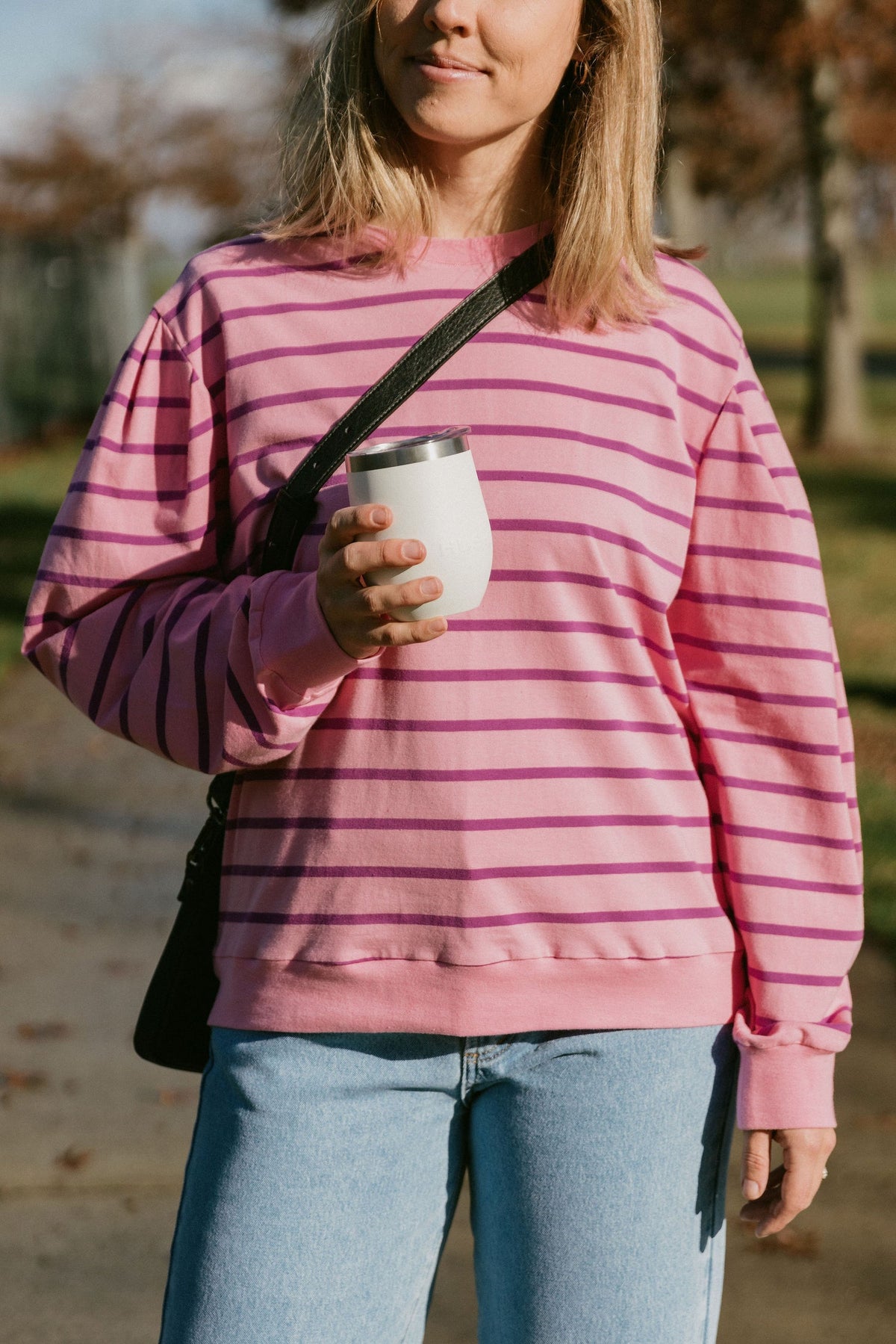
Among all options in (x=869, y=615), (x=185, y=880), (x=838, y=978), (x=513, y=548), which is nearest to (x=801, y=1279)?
(x=838, y=978)

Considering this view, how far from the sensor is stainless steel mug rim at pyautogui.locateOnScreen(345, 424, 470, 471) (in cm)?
147

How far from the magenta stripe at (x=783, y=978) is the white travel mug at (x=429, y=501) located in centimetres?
57

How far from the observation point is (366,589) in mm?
1488

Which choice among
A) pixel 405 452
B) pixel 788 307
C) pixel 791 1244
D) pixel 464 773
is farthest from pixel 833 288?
pixel 788 307

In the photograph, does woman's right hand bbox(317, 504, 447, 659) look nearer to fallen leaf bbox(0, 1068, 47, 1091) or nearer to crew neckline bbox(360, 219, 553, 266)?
crew neckline bbox(360, 219, 553, 266)

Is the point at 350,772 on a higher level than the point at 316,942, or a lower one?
higher

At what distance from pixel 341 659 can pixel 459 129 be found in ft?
2.14

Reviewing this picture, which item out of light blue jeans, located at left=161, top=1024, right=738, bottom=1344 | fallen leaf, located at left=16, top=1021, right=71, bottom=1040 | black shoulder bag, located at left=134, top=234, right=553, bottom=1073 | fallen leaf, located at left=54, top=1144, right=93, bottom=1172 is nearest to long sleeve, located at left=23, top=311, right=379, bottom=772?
black shoulder bag, located at left=134, top=234, right=553, bottom=1073

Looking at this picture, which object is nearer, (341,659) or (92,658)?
(341,659)

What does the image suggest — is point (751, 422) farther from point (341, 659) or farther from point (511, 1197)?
point (511, 1197)

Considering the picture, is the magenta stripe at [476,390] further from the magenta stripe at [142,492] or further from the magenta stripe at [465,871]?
the magenta stripe at [465,871]

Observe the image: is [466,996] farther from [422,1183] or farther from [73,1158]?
[73,1158]

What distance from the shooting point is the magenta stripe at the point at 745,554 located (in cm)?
178

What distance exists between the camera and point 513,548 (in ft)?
5.48
